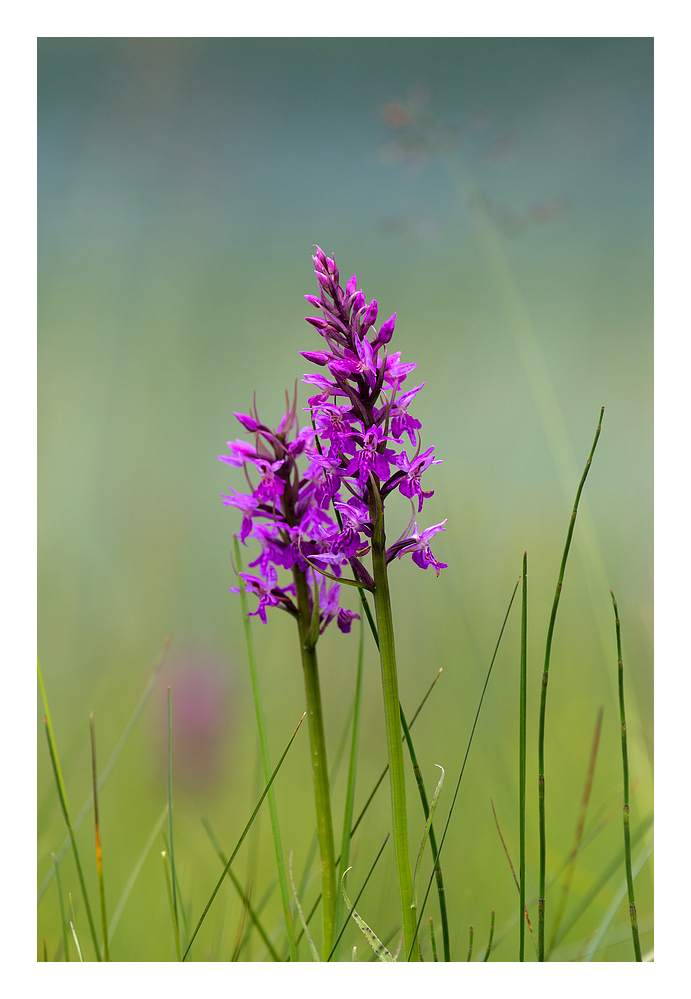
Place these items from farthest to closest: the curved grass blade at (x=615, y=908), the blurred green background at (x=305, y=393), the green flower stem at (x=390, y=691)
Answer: the blurred green background at (x=305, y=393), the curved grass blade at (x=615, y=908), the green flower stem at (x=390, y=691)

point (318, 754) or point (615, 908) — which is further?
point (615, 908)

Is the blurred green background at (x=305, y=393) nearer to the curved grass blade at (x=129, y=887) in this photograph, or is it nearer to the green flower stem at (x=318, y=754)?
the curved grass blade at (x=129, y=887)

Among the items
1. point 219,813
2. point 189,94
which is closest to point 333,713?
point 219,813

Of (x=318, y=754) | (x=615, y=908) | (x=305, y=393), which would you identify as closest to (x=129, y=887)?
(x=318, y=754)

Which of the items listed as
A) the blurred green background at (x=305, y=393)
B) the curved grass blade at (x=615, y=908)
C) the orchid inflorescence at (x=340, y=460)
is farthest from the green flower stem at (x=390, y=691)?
the blurred green background at (x=305, y=393)

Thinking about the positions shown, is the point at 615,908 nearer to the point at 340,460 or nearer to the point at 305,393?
the point at 340,460
